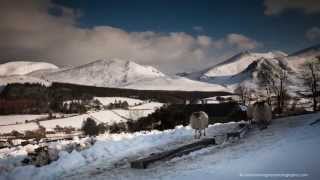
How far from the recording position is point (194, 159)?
62.9ft

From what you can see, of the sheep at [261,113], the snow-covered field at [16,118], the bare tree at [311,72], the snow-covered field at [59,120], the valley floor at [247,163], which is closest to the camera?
the valley floor at [247,163]

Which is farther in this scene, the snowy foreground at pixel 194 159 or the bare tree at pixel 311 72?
the bare tree at pixel 311 72

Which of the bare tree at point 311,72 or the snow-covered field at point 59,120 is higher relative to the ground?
the bare tree at point 311,72

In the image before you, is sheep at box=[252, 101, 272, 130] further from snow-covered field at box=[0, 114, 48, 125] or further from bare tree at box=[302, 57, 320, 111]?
snow-covered field at box=[0, 114, 48, 125]

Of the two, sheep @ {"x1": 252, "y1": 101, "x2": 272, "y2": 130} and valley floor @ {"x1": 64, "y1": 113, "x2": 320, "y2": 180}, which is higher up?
sheep @ {"x1": 252, "y1": 101, "x2": 272, "y2": 130}

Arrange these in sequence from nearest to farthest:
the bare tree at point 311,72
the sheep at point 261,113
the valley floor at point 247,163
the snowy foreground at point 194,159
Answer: the valley floor at point 247,163
the snowy foreground at point 194,159
the sheep at point 261,113
the bare tree at point 311,72

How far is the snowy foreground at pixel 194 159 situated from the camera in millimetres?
15141

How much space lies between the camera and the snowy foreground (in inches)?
596

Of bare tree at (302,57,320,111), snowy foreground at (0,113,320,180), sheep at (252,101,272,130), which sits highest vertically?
bare tree at (302,57,320,111)

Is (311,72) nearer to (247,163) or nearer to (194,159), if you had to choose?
(194,159)

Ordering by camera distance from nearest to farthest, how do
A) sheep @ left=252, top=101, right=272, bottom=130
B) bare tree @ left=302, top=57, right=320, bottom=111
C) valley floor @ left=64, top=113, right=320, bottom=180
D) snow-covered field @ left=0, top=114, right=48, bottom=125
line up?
1. valley floor @ left=64, top=113, right=320, bottom=180
2. sheep @ left=252, top=101, right=272, bottom=130
3. bare tree @ left=302, top=57, right=320, bottom=111
4. snow-covered field @ left=0, top=114, right=48, bottom=125

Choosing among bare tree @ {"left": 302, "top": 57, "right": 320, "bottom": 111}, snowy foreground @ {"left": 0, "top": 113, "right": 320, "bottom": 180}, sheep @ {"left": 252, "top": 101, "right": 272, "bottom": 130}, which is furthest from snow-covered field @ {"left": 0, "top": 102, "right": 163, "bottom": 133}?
snowy foreground @ {"left": 0, "top": 113, "right": 320, "bottom": 180}

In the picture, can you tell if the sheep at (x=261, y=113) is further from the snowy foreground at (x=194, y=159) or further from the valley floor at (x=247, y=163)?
the valley floor at (x=247, y=163)

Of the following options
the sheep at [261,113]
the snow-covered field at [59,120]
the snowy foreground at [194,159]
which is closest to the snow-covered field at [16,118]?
the snow-covered field at [59,120]
